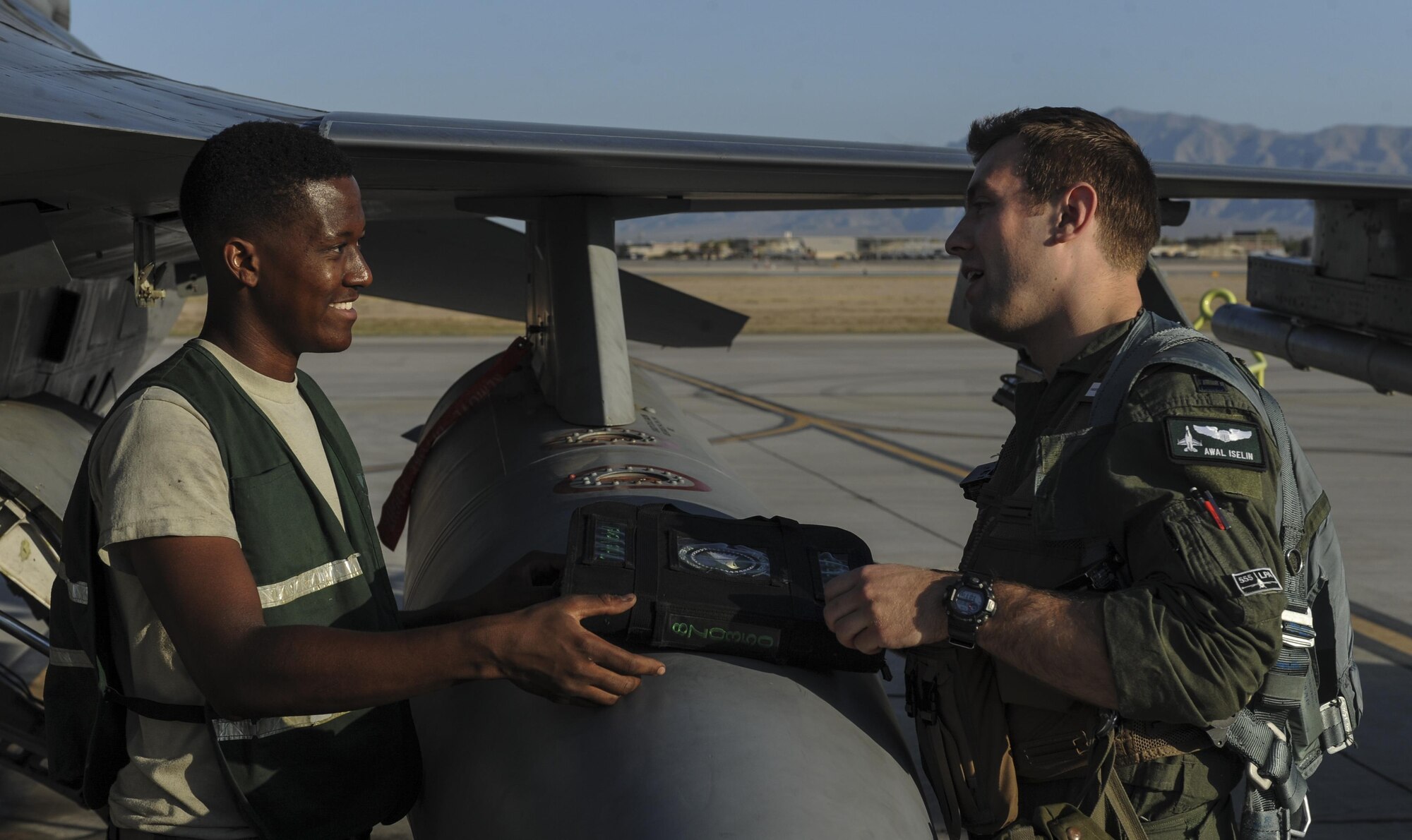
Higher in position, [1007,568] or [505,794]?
[1007,568]

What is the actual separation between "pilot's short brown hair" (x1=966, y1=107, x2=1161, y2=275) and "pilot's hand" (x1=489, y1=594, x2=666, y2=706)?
122 cm

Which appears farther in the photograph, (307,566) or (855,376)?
(855,376)

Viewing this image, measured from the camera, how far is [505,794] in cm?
269

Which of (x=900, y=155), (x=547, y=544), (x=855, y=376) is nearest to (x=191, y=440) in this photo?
(x=547, y=544)

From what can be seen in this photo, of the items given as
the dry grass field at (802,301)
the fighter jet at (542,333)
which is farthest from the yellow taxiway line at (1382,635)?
the dry grass field at (802,301)

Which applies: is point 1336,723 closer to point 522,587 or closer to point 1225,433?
point 1225,433

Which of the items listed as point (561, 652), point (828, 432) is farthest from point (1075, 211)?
point (828, 432)

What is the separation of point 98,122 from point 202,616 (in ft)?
4.65

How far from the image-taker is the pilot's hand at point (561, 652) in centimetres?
220

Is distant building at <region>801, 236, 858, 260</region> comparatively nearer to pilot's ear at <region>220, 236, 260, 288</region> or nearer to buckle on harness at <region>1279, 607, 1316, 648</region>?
buckle on harness at <region>1279, 607, 1316, 648</region>

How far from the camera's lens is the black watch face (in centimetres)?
227

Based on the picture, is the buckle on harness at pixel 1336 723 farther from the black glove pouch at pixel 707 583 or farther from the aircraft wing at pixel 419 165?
the aircraft wing at pixel 419 165

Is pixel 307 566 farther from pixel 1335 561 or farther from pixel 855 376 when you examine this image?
pixel 855 376

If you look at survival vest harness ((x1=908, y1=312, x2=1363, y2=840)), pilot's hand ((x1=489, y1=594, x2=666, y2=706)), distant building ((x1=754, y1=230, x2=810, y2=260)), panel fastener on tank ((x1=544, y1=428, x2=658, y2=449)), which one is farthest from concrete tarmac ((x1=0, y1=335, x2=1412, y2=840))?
distant building ((x1=754, y1=230, x2=810, y2=260))
